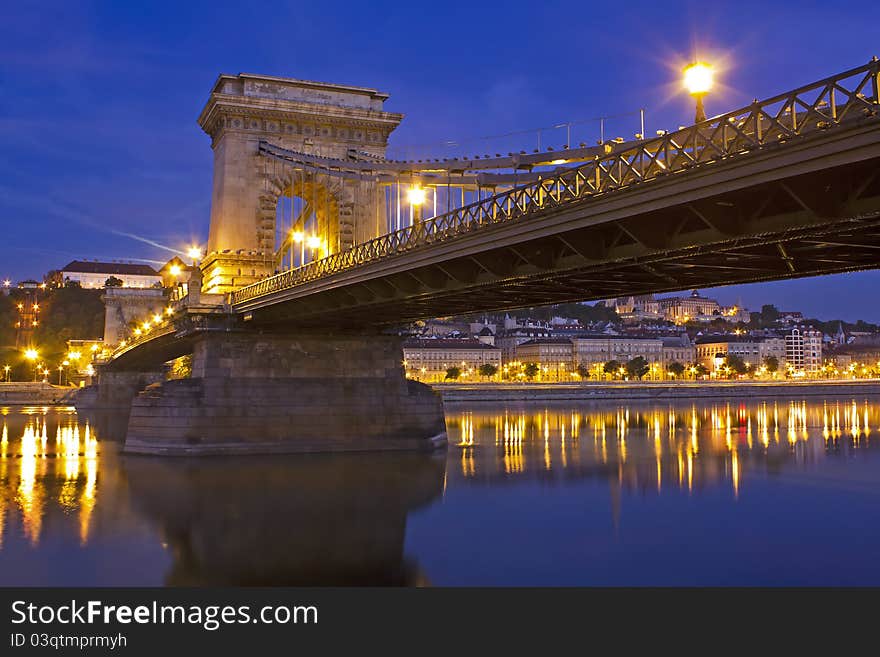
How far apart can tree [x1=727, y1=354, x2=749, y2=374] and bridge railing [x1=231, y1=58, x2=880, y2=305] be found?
150 metres

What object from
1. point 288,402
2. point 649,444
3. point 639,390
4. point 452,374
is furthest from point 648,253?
point 452,374

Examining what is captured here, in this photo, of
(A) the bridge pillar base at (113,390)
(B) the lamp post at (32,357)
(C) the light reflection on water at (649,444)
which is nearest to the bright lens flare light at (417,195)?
(C) the light reflection on water at (649,444)

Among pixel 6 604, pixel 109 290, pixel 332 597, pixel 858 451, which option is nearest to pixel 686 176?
pixel 332 597

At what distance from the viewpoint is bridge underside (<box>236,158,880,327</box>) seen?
13.4 meters

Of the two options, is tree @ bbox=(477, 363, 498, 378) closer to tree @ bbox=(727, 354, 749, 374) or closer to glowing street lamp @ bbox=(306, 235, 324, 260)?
tree @ bbox=(727, 354, 749, 374)

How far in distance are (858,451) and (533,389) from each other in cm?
6668

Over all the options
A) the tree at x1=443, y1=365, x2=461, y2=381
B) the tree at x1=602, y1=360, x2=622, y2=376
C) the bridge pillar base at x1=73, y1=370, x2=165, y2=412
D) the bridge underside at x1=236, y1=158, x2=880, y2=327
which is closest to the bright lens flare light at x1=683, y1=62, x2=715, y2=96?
the bridge underside at x1=236, y1=158, x2=880, y2=327

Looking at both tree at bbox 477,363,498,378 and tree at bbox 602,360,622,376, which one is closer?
tree at bbox 477,363,498,378

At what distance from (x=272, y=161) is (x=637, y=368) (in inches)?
4485

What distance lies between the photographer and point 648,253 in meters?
16.9

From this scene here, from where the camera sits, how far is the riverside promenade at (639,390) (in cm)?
10344

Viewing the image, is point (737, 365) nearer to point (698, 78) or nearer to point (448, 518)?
point (448, 518)

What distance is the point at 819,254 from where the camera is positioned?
Answer: 17.0 metres

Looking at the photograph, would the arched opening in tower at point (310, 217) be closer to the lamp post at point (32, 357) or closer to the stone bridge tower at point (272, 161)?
the stone bridge tower at point (272, 161)
